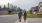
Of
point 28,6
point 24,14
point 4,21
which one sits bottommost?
point 4,21

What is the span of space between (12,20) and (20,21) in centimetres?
14

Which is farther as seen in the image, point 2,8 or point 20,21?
point 2,8

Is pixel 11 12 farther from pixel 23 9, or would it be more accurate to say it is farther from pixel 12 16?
pixel 23 9

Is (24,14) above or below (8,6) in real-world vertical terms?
below

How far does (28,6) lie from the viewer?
1579 mm

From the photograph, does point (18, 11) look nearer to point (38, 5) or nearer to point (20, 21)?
point (20, 21)

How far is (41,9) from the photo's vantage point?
5.05 feet

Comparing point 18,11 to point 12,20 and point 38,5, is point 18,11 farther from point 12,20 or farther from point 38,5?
point 38,5

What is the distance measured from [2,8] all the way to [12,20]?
25 cm

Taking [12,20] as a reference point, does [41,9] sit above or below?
above

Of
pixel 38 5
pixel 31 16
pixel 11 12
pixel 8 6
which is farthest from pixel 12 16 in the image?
pixel 38 5

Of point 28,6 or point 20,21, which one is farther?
point 28,6

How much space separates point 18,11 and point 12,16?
12 centimetres

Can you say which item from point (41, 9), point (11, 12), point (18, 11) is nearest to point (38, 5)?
point (41, 9)
